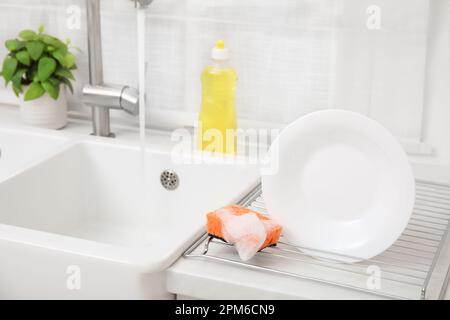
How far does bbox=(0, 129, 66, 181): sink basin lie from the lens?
1630mm

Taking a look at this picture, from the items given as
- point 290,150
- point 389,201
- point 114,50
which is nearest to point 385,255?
point 389,201

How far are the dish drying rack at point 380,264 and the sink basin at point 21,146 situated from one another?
1.97 ft

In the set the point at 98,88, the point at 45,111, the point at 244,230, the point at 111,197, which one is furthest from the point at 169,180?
the point at 244,230

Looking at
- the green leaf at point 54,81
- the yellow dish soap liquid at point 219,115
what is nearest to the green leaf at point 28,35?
the green leaf at point 54,81

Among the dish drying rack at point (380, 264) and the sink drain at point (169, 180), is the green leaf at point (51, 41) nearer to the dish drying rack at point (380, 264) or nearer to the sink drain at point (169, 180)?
the sink drain at point (169, 180)

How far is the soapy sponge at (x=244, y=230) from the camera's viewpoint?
3.53 ft

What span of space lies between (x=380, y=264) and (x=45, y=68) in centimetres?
92

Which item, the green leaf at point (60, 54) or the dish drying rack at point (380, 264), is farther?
the green leaf at point (60, 54)

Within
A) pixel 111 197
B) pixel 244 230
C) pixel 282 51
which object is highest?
pixel 282 51

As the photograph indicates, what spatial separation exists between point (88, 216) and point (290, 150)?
620 millimetres

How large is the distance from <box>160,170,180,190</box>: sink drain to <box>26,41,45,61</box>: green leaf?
1.34 feet

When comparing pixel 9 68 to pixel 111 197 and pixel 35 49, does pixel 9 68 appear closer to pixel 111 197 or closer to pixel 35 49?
pixel 35 49

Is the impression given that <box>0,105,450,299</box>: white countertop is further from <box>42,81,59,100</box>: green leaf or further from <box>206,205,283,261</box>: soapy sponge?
<box>42,81,59,100</box>: green leaf

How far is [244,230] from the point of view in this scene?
108 cm
